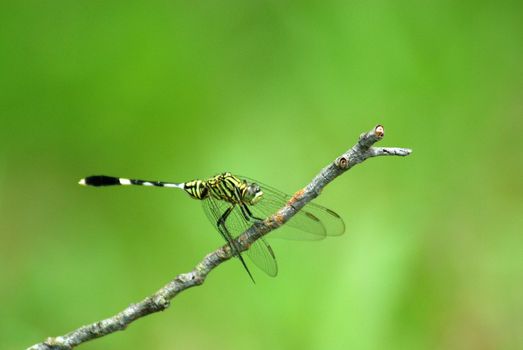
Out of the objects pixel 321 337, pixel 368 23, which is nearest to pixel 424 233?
pixel 321 337

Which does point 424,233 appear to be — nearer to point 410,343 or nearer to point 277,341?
point 410,343

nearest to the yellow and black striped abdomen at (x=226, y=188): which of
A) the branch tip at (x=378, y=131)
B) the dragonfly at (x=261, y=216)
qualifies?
the dragonfly at (x=261, y=216)

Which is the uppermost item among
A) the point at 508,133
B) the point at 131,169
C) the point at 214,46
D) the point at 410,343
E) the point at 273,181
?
the point at 214,46

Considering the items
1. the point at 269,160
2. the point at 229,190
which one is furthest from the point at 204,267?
the point at 269,160

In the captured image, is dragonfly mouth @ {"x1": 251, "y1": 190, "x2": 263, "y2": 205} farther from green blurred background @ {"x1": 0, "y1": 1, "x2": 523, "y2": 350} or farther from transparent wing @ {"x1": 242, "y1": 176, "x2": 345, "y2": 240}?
green blurred background @ {"x1": 0, "y1": 1, "x2": 523, "y2": 350}

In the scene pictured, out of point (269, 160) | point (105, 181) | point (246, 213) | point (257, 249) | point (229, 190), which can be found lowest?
point (257, 249)

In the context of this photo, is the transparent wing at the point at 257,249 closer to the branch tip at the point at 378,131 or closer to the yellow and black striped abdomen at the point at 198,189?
the yellow and black striped abdomen at the point at 198,189

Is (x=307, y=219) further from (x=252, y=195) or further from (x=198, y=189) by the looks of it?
(x=198, y=189)
